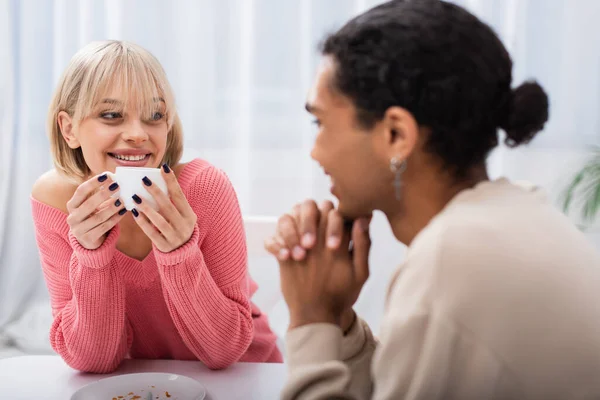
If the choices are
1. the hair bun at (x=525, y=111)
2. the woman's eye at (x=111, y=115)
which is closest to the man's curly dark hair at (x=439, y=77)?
the hair bun at (x=525, y=111)

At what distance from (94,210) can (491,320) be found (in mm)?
859

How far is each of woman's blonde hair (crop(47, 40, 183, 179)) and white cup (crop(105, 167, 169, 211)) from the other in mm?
246

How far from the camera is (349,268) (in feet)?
3.29

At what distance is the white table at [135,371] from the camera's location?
1080 millimetres

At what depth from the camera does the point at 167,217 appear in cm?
129

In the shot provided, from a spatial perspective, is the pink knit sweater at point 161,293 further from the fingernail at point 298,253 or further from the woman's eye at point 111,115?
the fingernail at point 298,253

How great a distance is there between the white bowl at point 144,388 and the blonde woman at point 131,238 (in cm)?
14

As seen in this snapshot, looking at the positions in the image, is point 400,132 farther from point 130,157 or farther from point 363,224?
point 130,157

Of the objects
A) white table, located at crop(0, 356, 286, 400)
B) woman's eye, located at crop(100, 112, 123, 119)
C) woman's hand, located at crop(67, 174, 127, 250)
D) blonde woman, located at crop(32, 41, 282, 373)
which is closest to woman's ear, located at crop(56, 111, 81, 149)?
blonde woman, located at crop(32, 41, 282, 373)

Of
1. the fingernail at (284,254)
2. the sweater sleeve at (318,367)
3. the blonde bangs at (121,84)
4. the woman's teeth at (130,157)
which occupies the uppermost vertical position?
the blonde bangs at (121,84)

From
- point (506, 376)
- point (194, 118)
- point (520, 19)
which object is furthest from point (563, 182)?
point (506, 376)

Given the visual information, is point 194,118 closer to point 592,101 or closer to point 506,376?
point 592,101

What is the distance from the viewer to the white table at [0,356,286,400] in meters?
1.08

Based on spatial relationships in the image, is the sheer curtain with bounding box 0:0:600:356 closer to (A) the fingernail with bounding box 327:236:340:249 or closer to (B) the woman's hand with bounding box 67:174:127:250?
(B) the woman's hand with bounding box 67:174:127:250
